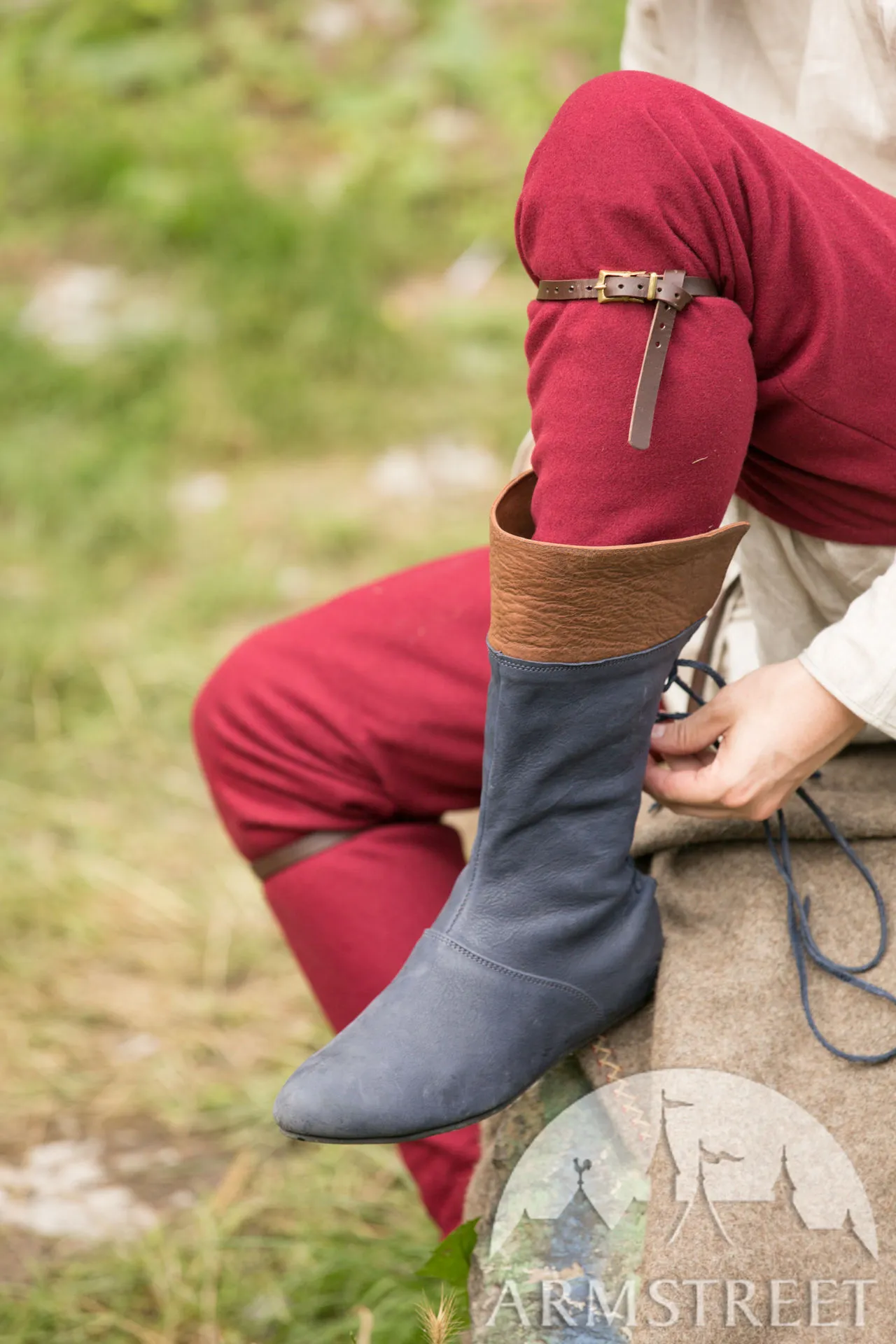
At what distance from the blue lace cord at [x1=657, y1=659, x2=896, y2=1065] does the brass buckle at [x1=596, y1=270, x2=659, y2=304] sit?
9.0 inches

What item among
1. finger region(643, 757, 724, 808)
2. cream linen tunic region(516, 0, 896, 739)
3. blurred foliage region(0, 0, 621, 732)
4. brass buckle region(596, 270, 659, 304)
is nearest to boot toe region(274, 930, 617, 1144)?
finger region(643, 757, 724, 808)

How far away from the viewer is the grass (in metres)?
1.31

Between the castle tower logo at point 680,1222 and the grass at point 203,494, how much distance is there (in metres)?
0.17

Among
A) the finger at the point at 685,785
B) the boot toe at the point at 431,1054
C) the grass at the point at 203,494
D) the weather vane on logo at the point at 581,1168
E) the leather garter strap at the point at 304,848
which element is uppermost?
the finger at the point at 685,785

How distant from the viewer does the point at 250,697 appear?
110 cm

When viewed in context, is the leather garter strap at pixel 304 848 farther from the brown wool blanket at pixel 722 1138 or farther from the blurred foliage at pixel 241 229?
the blurred foliage at pixel 241 229

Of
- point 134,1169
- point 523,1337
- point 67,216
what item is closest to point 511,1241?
point 523,1337

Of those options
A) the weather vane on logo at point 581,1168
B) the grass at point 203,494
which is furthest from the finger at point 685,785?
the grass at point 203,494

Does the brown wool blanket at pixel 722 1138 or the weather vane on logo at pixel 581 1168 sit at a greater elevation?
the brown wool blanket at pixel 722 1138

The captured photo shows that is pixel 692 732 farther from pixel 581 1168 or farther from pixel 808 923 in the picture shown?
pixel 581 1168

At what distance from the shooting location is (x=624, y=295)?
0.77 metres

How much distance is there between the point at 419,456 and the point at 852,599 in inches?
71.2

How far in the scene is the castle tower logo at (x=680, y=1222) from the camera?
31.2 inches

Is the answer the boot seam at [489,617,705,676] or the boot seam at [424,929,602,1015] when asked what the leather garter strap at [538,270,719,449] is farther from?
the boot seam at [424,929,602,1015]
